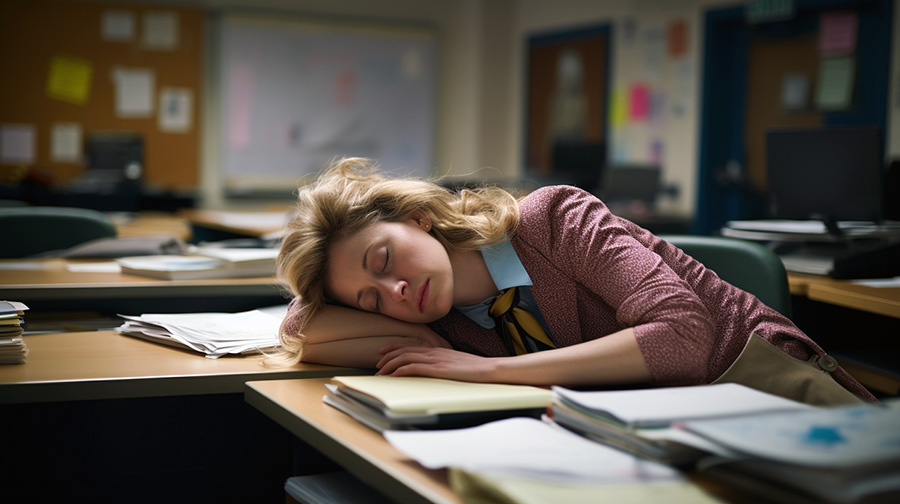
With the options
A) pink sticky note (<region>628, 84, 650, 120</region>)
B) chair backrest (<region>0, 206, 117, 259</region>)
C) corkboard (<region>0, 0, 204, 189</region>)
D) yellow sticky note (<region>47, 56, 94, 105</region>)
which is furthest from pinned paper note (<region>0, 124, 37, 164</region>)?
pink sticky note (<region>628, 84, 650, 120</region>)

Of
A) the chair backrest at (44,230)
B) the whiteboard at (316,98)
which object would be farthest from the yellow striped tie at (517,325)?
the whiteboard at (316,98)

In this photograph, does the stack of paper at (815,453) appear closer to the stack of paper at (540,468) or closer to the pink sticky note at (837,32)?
the stack of paper at (540,468)

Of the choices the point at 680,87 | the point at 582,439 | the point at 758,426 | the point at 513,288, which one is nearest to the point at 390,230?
the point at 513,288

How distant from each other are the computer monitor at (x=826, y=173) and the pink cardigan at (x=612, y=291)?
1160 mm

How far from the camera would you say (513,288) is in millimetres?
1398

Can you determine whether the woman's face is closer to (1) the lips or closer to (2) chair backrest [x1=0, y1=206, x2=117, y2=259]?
(1) the lips

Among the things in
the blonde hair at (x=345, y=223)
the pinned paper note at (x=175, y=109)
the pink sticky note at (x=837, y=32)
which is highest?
the pink sticky note at (x=837, y=32)

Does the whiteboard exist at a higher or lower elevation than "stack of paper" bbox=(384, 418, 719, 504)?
higher

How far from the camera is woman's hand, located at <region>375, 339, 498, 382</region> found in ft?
3.96

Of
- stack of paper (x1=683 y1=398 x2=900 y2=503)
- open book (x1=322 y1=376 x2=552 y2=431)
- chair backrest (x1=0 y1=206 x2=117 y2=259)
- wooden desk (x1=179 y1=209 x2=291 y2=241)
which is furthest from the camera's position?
wooden desk (x1=179 y1=209 x2=291 y2=241)

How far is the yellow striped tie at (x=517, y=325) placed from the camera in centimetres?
138

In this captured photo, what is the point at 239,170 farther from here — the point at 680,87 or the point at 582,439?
the point at 582,439

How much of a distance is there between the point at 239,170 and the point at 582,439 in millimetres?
5983

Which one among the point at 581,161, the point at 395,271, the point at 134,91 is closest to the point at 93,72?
the point at 134,91
